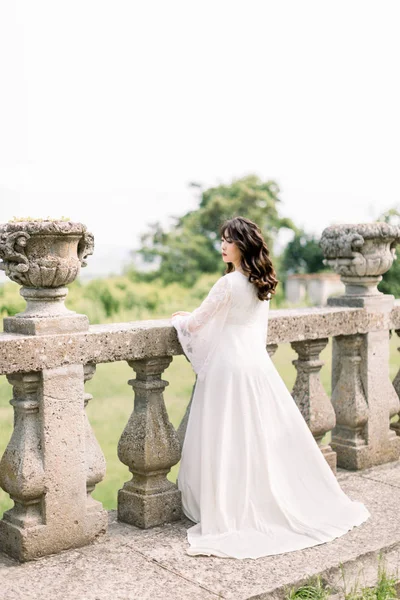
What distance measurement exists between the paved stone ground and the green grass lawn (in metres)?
2.37

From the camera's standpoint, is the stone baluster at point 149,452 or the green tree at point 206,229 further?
the green tree at point 206,229

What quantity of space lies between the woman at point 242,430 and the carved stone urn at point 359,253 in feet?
3.57

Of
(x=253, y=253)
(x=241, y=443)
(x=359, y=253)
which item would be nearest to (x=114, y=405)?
(x=359, y=253)

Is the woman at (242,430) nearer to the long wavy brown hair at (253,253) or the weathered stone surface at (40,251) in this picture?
the long wavy brown hair at (253,253)

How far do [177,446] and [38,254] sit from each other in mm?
1289

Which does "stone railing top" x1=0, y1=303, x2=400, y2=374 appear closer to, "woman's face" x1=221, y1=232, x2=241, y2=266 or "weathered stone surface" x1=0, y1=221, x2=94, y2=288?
"weathered stone surface" x1=0, y1=221, x2=94, y2=288

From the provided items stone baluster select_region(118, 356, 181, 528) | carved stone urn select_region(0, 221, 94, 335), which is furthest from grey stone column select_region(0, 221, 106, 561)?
stone baluster select_region(118, 356, 181, 528)

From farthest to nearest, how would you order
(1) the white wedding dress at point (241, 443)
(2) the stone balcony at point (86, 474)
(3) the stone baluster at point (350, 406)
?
(3) the stone baluster at point (350, 406) < (1) the white wedding dress at point (241, 443) < (2) the stone balcony at point (86, 474)

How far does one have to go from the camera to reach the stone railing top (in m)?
3.68

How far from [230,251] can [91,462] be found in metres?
1.22

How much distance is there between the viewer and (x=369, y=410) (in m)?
5.31

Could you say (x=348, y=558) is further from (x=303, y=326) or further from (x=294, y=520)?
(x=303, y=326)

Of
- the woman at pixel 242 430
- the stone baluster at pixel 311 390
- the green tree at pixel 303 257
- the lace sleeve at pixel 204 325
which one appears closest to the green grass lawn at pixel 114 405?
the stone baluster at pixel 311 390

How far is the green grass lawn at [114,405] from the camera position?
6.74 meters
